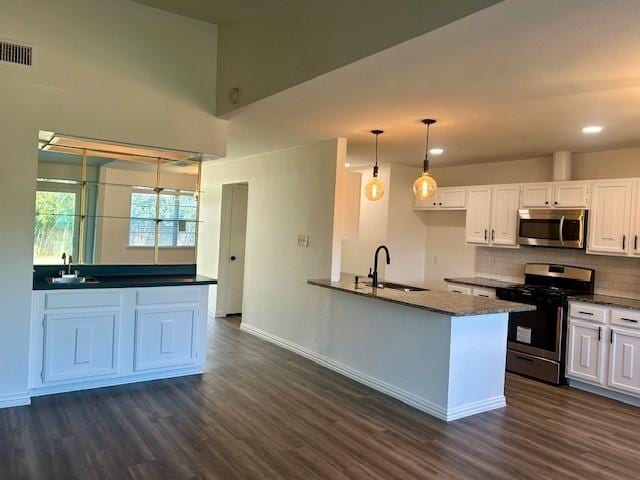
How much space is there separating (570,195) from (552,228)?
382mm

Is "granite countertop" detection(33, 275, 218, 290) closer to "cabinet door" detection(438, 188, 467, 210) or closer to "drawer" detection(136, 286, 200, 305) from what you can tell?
"drawer" detection(136, 286, 200, 305)

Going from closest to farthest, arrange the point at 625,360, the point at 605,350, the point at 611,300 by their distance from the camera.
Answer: the point at 625,360, the point at 605,350, the point at 611,300

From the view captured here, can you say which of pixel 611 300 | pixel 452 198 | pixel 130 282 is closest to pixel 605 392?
pixel 611 300

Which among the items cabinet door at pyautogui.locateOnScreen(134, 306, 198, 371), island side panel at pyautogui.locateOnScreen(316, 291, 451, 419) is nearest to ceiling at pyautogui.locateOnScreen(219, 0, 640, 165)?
island side panel at pyautogui.locateOnScreen(316, 291, 451, 419)

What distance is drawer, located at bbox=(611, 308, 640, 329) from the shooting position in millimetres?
4152

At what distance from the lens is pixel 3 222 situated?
353 cm

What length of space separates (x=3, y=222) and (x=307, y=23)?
8.67 ft

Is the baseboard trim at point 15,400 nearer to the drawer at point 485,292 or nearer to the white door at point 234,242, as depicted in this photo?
the white door at point 234,242

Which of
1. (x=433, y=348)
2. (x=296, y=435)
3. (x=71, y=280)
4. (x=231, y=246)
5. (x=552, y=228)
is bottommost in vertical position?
(x=296, y=435)

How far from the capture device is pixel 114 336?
13.3ft

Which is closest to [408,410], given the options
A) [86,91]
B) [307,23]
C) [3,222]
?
[307,23]

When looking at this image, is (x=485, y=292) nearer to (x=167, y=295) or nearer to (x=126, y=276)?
(x=167, y=295)

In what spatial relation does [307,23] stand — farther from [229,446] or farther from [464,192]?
[464,192]

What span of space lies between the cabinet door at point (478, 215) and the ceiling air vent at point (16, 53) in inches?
188
